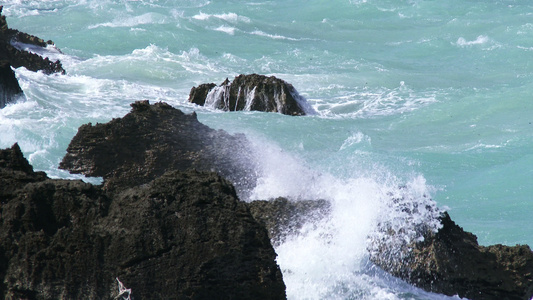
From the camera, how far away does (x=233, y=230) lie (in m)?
5.71

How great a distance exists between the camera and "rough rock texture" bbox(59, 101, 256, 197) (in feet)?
30.3

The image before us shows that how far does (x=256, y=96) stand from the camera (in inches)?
620

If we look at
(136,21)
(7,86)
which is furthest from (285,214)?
(136,21)

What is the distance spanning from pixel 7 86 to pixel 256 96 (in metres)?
4.67

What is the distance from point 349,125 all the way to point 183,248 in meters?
11.3

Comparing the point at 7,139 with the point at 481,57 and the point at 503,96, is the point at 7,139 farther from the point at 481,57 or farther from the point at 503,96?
the point at 481,57

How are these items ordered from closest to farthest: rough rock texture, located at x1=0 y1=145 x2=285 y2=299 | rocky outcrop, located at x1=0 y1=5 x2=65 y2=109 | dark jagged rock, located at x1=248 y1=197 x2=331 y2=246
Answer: rough rock texture, located at x1=0 y1=145 x2=285 y2=299
dark jagged rock, located at x1=248 y1=197 x2=331 y2=246
rocky outcrop, located at x1=0 y1=5 x2=65 y2=109

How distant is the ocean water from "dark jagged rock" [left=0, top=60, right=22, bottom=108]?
0.58 ft

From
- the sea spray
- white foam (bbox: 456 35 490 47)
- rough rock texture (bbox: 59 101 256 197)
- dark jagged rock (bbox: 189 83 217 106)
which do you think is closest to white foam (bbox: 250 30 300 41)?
white foam (bbox: 456 35 490 47)

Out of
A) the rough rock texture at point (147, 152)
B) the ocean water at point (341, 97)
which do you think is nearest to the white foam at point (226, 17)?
the ocean water at point (341, 97)

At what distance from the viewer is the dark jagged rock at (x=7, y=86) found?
43.5ft

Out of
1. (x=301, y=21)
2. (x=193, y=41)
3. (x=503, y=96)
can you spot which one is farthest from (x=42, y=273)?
(x=301, y=21)

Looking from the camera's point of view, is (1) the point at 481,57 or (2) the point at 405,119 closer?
(2) the point at 405,119

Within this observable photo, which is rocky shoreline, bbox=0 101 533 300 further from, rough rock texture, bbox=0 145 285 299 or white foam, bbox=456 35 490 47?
white foam, bbox=456 35 490 47
